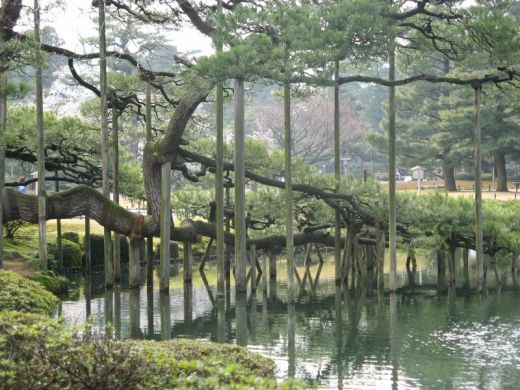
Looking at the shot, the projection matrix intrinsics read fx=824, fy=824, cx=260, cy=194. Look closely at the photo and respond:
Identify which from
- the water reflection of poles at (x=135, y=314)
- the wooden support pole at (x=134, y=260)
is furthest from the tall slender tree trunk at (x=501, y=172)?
the water reflection of poles at (x=135, y=314)

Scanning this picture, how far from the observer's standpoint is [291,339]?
15.2m

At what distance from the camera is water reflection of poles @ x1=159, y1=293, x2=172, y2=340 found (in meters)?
15.8

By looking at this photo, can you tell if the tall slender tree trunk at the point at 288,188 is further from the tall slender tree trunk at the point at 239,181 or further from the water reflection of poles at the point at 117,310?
the water reflection of poles at the point at 117,310

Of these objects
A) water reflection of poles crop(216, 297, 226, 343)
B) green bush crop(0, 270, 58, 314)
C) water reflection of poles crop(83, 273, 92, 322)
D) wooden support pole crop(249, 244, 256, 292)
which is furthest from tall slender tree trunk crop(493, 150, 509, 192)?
green bush crop(0, 270, 58, 314)

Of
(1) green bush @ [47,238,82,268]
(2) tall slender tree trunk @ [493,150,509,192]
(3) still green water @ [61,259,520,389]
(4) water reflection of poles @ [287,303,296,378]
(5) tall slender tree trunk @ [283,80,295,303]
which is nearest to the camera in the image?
(3) still green water @ [61,259,520,389]

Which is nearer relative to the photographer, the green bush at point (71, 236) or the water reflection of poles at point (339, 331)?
the water reflection of poles at point (339, 331)

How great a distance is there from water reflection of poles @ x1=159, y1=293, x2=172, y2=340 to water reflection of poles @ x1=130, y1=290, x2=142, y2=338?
477 millimetres

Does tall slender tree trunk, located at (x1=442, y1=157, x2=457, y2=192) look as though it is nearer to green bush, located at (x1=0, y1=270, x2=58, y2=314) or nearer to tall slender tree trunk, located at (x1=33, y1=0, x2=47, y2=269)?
tall slender tree trunk, located at (x1=33, y1=0, x2=47, y2=269)

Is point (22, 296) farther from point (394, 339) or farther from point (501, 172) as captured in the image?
point (501, 172)

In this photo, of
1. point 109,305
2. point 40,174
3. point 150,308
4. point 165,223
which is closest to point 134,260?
point 165,223

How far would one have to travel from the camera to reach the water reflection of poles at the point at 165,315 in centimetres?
1577

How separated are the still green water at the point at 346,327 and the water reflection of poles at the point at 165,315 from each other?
0.02 metres

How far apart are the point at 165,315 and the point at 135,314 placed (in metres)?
0.64

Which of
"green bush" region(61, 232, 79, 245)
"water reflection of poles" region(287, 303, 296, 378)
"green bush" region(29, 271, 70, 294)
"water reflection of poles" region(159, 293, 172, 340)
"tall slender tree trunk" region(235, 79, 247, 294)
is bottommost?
"water reflection of poles" region(287, 303, 296, 378)
